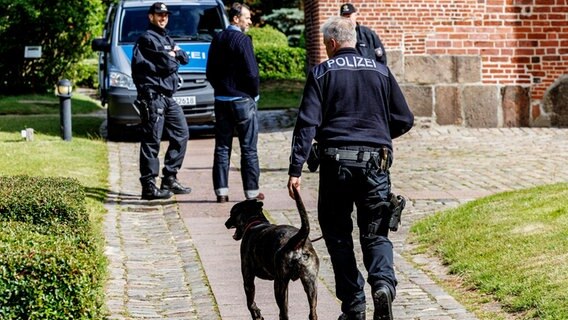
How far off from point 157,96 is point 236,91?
0.97 meters

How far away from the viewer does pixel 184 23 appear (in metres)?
17.5

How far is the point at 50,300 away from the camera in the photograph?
600cm

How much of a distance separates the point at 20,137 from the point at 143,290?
9612mm

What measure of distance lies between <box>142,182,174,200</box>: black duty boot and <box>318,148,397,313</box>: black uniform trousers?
5.01m

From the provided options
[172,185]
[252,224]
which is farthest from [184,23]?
[252,224]

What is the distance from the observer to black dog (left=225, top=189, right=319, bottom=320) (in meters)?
6.18

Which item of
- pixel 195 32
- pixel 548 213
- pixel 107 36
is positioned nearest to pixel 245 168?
pixel 548 213

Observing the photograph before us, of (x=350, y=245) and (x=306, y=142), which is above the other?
(x=306, y=142)

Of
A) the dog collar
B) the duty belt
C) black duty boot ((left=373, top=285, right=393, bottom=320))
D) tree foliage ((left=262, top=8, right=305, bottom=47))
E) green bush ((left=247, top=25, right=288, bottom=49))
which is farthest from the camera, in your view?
tree foliage ((left=262, top=8, right=305, bottom=47))

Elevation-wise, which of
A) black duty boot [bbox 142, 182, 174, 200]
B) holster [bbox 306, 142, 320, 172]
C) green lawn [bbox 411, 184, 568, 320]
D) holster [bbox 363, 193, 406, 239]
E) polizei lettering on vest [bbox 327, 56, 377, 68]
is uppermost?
polizei lettering on vest [bbox 327, 56, 377, 68]

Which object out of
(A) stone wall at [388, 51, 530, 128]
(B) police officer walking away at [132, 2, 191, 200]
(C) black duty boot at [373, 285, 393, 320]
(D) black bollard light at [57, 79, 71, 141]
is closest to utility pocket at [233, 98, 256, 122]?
(B) police officer walking away at [132, 2, 191, 200]

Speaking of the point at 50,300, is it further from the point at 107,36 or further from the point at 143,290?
the point at 107,36

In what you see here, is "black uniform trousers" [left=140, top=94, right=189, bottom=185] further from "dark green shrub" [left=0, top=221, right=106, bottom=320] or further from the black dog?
"dark green shrub" [left=0, top=221, right=106, bottom=320]

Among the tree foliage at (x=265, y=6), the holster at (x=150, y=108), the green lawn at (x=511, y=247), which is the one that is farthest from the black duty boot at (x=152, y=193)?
the tree foliage at (x=265, y=6)
